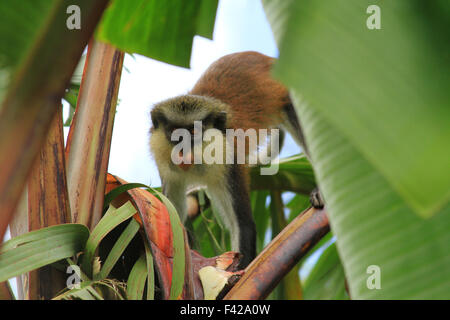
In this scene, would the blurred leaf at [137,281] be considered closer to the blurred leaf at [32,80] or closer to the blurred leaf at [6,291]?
the blurred leaf at [6,291]

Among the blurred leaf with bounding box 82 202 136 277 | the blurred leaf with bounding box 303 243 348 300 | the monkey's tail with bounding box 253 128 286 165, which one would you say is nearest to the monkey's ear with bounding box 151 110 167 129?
the monkey's tail with bounding box 253 128 286 165

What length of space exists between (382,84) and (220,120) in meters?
1.95

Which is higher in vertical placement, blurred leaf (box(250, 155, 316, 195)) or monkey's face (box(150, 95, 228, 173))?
monkey's face (box(150, 95, 228, 173))

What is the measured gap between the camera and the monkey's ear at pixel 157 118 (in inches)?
90.9

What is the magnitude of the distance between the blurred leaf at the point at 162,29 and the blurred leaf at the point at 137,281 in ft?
1.42

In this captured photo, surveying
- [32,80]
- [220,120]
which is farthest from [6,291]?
[220,120]

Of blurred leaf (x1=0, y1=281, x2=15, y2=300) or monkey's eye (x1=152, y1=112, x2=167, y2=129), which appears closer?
blurred leaf (x1=0, y1=281, x2=15, y2=300)

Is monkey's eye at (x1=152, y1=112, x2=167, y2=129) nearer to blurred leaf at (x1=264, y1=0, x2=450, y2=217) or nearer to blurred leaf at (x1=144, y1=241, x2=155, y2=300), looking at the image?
blurred leaf at (x1=144, y1=241, x2=155, y2=300)

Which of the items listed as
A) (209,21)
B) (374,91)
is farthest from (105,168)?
(374,91)

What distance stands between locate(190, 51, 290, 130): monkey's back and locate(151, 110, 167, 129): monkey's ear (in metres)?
0.27

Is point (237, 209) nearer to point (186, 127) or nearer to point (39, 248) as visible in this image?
point (186, 127)

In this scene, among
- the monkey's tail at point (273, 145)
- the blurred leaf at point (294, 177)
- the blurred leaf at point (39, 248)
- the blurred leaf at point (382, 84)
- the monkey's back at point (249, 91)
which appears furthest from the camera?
the monkey's tail at point (273, 145)

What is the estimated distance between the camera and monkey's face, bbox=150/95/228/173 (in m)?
2.23

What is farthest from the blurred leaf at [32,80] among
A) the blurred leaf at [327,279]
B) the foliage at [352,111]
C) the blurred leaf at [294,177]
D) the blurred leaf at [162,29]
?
the blurred leaf at [327,279]
